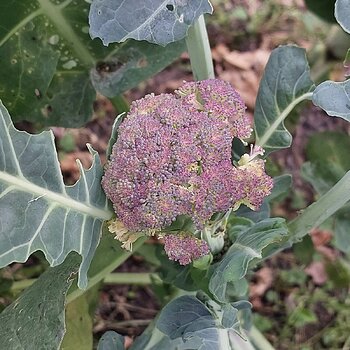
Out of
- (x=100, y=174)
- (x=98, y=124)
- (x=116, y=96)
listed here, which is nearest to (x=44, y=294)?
(x=100, y=174)

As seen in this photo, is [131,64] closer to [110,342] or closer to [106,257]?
[106,257]

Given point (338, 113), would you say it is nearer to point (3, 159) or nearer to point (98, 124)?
point (3, 159)

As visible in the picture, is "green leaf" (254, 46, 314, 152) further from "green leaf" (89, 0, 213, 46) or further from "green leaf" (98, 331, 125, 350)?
"green leaf" (98, 331, 125, 350)

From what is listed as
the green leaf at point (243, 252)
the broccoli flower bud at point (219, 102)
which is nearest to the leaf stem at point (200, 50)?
the broccoli flower bud at point (219, 102)

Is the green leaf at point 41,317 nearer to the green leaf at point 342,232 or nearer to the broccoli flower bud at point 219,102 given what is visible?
the broccoli flower bud at point 219,102

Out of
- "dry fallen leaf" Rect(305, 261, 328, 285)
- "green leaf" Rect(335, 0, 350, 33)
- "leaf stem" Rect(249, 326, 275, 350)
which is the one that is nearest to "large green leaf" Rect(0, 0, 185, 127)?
"green leaf" Rect(335, 0, 350, 33)
